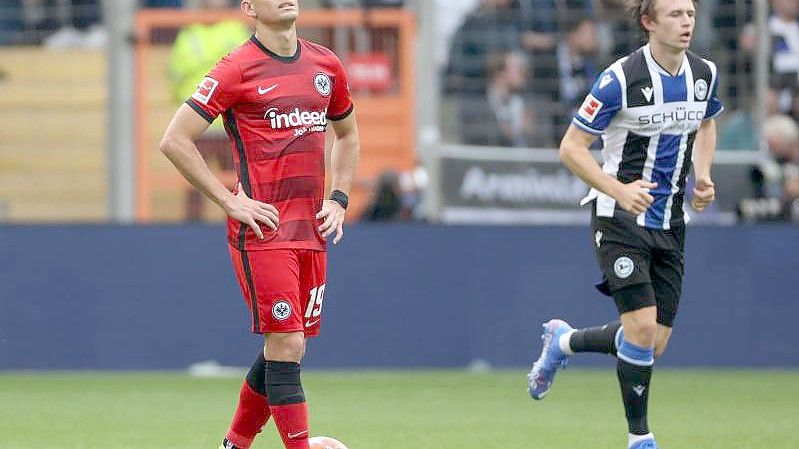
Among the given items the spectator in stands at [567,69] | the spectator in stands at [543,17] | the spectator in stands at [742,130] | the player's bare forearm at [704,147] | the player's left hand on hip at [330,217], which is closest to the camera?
the player's left hand on hip at [330,217]

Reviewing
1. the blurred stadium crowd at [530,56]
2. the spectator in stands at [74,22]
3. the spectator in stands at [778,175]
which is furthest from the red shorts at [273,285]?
the spectator in stands at [74,22]

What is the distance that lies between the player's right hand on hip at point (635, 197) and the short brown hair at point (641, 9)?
0.85m

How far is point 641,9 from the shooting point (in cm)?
804

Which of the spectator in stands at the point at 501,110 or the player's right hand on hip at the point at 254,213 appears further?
the spectator in stands at the point at 501,110

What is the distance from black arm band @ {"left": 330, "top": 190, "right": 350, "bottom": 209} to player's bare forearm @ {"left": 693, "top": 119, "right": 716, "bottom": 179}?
193cm

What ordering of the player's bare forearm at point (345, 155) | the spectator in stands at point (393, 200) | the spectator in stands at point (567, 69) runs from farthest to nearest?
the spectator in stands at point (567, 69) → the spectator in stands at point (393, 200) → the player's bare forearm at point (345, 155)

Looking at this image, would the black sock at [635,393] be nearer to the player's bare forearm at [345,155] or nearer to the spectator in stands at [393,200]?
the player's bare forearm at [345,155]

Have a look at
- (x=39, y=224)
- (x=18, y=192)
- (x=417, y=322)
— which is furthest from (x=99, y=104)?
(x=417, y=322)

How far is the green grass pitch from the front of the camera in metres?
8.97

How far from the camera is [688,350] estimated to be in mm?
13703

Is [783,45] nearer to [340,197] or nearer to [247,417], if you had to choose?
[340,197]

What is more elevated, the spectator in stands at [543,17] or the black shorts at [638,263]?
the spectator in stands at [543,17]

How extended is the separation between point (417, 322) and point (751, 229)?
9.27 ft

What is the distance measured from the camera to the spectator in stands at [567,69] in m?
15.1
